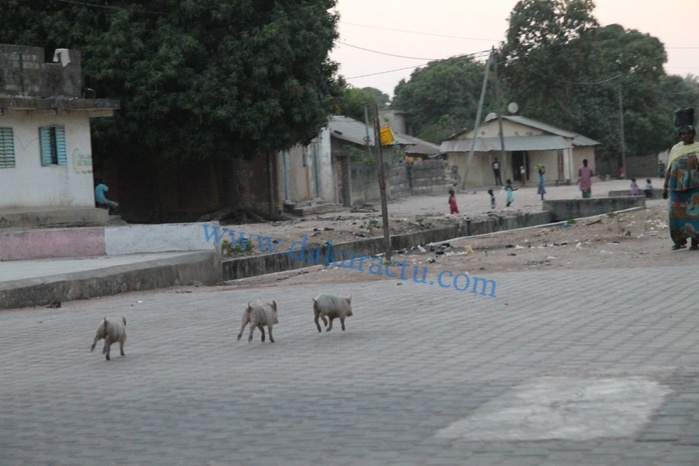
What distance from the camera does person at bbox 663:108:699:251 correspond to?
16547 millimetres

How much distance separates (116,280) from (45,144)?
46.8 ft

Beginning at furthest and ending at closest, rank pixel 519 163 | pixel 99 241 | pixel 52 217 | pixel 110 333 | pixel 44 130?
pixel 519 163 < pixel 44 130 < pixel 52 217 < pixel 99 241 < pixel 110 333

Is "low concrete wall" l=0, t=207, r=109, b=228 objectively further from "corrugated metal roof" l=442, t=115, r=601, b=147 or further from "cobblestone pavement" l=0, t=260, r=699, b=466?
"corrugated metal roof" l=442, t=115, r=601, b=147

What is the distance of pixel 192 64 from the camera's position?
3456 centimetres

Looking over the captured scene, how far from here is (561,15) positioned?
240 ft

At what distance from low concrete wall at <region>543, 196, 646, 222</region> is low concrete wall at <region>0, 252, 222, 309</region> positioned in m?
18.7

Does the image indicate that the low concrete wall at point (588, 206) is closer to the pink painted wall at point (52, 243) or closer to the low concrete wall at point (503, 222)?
the low concrete wall at point (503, 222)

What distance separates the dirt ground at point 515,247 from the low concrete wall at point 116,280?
678mm

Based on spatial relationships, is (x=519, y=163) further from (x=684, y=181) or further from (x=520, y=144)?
(x=684, y=181)

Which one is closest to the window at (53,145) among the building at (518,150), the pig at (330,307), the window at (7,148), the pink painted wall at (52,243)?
the window at (7,148)

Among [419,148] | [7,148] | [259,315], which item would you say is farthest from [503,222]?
[419,148]

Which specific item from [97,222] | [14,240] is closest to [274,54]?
[97,222]

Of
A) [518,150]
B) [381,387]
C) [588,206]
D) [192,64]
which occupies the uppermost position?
[192,64]

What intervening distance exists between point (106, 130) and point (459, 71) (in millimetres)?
56290
